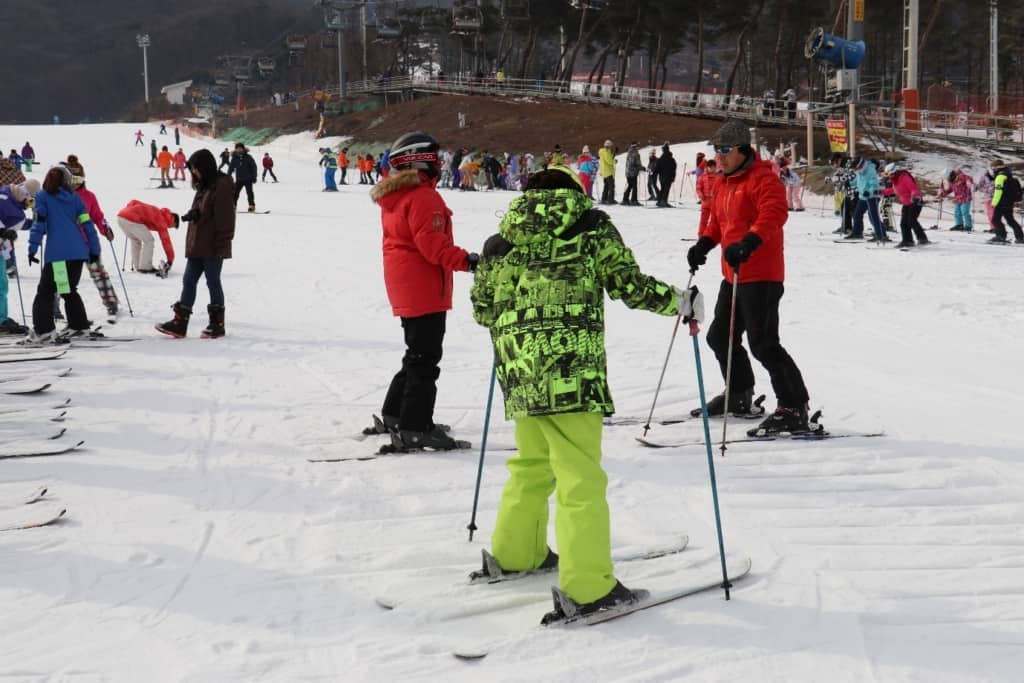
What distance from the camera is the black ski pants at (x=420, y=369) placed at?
17.4 feet

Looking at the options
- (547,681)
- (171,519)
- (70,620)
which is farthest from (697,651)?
(171,519)

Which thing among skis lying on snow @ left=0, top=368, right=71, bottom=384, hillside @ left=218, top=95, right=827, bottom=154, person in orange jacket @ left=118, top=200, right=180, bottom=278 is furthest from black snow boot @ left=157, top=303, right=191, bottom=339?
hillside @ left=218, top=95, right=827, bottom=154

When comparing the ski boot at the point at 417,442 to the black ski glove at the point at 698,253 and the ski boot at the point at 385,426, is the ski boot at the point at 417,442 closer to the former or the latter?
the ski boot at the point at 385,426

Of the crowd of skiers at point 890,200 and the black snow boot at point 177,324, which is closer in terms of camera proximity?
the black snow boot at point 177,324

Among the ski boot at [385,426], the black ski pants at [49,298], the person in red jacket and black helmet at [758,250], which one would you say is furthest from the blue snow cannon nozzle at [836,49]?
the ski boot at [385,426]

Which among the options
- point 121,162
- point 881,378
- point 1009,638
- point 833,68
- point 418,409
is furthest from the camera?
point 121,162

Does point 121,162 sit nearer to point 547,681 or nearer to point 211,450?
point 211,450

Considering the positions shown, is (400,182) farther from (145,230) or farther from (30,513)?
(145,230)

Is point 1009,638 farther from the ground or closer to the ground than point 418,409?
closer to the ground

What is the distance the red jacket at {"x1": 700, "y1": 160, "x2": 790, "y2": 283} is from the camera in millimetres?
5344

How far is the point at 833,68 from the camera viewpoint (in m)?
29.0

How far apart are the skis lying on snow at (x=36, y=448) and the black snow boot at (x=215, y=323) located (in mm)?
3395

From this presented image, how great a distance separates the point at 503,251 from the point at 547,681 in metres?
1.41

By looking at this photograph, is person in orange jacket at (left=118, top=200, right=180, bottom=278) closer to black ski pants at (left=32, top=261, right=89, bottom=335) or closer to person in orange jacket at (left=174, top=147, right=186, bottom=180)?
black ski pants at (left=32, top=261, right=89, bottom=335)
